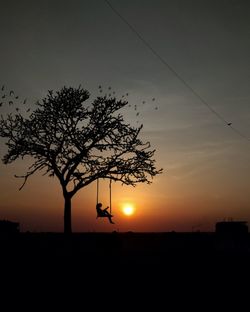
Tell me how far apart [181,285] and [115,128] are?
16.4 m

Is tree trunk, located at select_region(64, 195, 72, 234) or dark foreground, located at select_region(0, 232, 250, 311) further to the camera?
tree trunk, located at select_region(64, 195, 72, 234)

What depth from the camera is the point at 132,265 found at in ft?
60.3

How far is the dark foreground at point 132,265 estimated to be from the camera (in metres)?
13.0

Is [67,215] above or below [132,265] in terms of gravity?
above

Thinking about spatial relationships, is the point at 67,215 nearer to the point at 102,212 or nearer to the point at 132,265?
the point at 102,212

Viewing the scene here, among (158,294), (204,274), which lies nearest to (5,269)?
(158,294)

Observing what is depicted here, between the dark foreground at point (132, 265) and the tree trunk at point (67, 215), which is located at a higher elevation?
the tree trunk at point (67, 215)

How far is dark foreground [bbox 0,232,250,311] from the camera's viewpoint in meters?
13.0

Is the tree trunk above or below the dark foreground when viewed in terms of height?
above

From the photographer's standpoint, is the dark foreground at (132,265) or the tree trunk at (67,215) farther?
the tree trunk at (67,215)

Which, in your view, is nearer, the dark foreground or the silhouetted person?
the dark foreground

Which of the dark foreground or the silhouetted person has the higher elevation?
the silhouetted person

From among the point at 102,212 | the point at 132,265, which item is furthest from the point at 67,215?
the point at 132,265

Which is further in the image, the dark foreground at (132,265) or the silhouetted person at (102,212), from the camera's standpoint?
the silhouetted person at (102,212)
